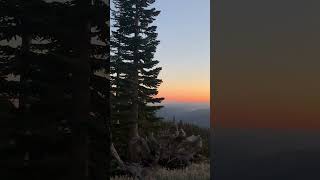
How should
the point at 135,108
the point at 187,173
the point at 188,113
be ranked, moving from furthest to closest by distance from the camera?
the point at 135,108 → the point at 187,173 → the point at 188,113

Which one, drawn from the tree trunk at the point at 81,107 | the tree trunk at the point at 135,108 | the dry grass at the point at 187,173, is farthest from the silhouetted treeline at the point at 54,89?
the dry grass at the point at 187,173

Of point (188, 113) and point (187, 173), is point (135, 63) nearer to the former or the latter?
point (188, 113)

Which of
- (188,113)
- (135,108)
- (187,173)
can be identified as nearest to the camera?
(188,113)

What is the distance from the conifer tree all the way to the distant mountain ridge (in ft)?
0.34

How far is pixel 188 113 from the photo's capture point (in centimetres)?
504

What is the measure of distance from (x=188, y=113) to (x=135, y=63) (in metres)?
0.68

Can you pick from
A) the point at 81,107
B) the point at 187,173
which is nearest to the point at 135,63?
the point at 81,107

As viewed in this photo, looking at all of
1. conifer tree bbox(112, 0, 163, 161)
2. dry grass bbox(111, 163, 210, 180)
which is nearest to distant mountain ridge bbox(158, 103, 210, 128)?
conifer tree bbox(112, 0, 163, 161)

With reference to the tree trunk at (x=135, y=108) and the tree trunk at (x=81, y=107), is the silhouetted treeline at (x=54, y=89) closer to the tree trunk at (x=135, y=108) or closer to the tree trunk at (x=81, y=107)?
the tree trunk at (x=81, y=107)

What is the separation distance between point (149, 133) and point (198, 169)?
1.74 feet

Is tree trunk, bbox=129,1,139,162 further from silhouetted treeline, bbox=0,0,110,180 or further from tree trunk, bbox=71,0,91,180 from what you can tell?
tree trunk, bbox=71,0,91,180

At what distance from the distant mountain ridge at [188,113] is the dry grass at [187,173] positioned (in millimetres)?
403

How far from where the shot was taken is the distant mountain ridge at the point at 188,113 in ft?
15.7

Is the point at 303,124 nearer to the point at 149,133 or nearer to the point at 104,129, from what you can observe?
the point at 149,133
